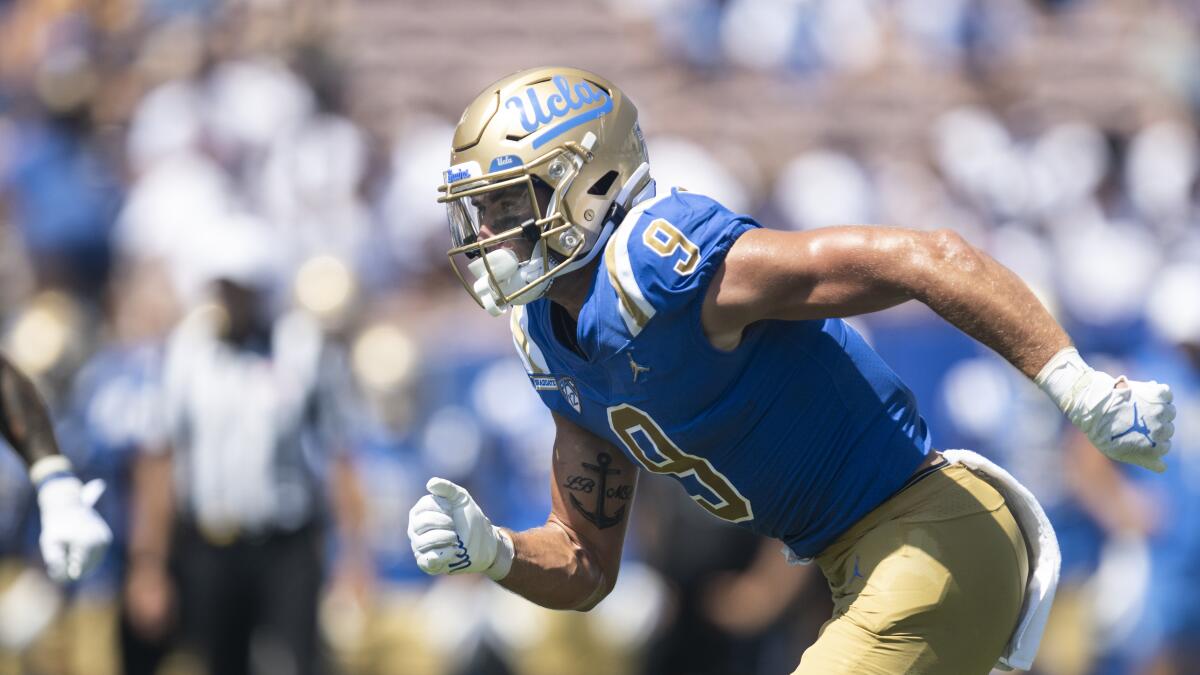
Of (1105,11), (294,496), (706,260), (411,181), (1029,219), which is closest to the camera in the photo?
(706,260)

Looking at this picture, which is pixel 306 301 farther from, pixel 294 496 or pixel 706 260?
pixel 706 260

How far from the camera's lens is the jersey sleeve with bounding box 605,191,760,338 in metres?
3.49

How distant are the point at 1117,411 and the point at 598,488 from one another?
1.28 metres

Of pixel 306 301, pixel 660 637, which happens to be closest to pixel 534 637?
pixel 660 637

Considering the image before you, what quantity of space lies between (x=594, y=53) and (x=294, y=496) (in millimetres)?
5759

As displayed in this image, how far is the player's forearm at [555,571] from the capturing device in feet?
12.8

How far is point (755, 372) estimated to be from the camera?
364 centimetres

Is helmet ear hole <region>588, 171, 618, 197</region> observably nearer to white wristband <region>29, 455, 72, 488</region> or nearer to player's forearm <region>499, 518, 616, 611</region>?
player's forearm <region>499, 518, 616, 611</region>

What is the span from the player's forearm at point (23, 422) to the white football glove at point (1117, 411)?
261 centimetres

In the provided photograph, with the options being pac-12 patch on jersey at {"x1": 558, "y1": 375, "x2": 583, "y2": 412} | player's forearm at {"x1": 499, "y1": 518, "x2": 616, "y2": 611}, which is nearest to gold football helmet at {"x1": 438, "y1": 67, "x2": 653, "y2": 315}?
pac-12 patch on jersey at {"x1": 558, "y1": 375, "x2": 583, "y2": 412}

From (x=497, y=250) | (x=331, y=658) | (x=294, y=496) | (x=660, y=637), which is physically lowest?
(x=331, y=658)

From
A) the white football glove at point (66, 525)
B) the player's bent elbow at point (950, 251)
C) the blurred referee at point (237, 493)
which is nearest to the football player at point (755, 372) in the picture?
the player's bent elbow at point (950, 251)

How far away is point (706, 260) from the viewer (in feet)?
11.5

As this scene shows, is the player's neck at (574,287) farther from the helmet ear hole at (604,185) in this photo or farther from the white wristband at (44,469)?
the white wristband at (44,469)
